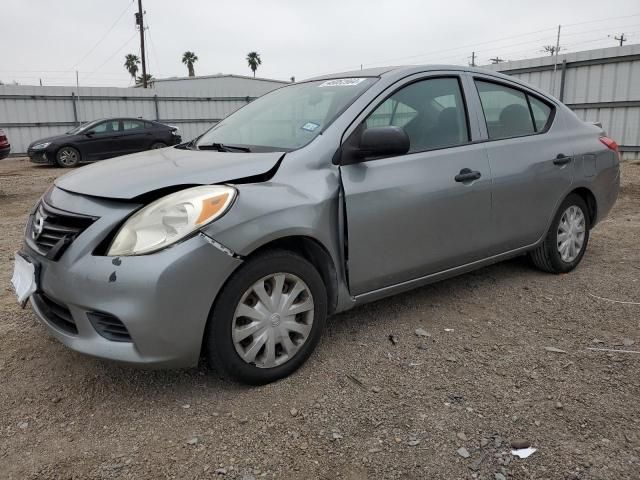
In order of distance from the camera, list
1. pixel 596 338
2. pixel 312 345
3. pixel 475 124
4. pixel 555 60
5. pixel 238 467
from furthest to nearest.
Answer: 1. pixel 555 60
2. pixel 475 124
3. pixel 596 338
4. pixel 312 345
5. pixel 238 467

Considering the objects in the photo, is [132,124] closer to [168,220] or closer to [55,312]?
[55,312]

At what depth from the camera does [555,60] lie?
13.4m

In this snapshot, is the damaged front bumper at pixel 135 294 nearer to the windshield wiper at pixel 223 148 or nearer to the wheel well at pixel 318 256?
the wheel well at pixel 318 256

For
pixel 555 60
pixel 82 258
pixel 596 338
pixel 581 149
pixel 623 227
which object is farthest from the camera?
pixel 555 60

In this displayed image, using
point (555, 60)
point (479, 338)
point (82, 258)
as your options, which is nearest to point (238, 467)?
point (82, 258)

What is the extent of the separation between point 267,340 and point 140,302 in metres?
0.64

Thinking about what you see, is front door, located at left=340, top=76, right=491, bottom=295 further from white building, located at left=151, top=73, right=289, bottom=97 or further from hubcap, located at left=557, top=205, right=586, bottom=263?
white building, located at left=151, top=73, right=289, bottom=97

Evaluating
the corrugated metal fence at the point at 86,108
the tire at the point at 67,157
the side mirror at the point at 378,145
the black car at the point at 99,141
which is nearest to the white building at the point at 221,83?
the corrugated metal fence at the point at 86,108

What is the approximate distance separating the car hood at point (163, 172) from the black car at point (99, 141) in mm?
12289

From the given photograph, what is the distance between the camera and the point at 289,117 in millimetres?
3303

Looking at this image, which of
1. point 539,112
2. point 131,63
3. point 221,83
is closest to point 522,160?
point 539,112

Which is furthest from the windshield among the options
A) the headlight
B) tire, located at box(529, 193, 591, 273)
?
tire, located at box(529, 193, 591, 273)

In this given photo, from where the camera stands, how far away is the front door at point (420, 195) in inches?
115

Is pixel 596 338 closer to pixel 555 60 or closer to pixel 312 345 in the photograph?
pixel 312 345
